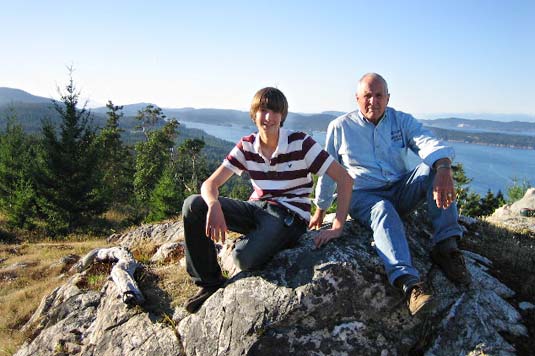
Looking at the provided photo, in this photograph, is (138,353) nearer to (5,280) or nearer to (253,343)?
(253,343)

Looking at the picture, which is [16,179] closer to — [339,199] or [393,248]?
[339,199]

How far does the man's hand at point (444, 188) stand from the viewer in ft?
12.3

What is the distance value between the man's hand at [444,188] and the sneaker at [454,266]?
64 centimetres

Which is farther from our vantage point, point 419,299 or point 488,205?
point 488,205

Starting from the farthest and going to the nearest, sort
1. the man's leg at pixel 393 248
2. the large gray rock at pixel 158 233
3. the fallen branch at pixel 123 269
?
the large gray rock at pixel 158 233 < the fallen branch at pixel 123 269 < the man's leg at pixel 393 248

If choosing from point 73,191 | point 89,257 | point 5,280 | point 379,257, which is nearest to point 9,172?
point 73,191

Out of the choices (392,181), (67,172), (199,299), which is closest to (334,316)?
(199,299)

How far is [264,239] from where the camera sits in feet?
12.7

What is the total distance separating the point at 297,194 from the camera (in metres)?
4.09

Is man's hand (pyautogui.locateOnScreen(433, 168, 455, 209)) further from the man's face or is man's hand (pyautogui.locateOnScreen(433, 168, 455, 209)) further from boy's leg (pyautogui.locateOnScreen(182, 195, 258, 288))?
boy's leg (pyautogui.locateOnScreen(182, 195, 258, 288))

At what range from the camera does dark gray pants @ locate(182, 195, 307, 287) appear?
3.87 m

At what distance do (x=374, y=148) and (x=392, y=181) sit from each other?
1.55 feet

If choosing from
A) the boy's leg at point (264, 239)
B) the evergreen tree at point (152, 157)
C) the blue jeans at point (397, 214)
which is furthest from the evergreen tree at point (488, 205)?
the boy's leg at point (264, 239)

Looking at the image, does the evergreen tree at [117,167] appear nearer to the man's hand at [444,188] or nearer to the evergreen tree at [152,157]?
the evergreen tree at [152,157]
